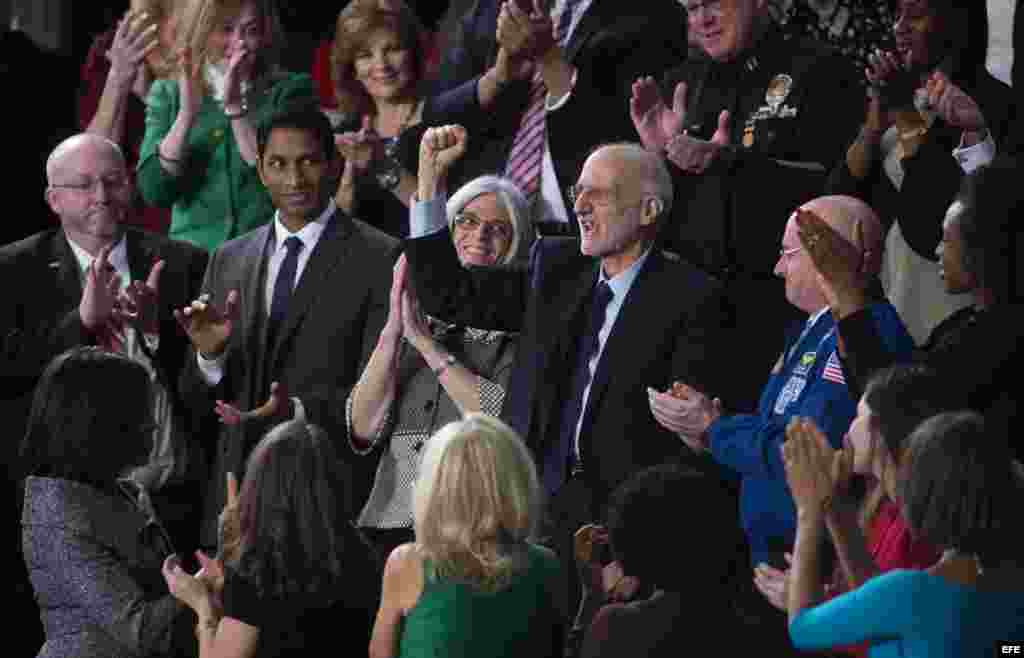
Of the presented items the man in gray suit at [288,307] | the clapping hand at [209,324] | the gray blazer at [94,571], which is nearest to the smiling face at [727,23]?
the man in gray suit at [288,307]

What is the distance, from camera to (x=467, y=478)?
4.32 m

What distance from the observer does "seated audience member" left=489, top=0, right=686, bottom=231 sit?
6.12 meters

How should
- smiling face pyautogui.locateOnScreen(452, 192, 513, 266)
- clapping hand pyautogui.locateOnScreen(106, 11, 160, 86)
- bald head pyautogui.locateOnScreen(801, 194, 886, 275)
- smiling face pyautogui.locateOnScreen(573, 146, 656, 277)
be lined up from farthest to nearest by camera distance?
clapping hand pyautogui.locateOnScreen(106, 11, 160, 86)
smiling face pyautogui.locateOnScreen(452, 192, 513, 266)
smiling face pyautogui.locateOnScreen(573, 146, 656, 277)
bald head pyautogui.locateOnScreen(801, 194, 886, 275)

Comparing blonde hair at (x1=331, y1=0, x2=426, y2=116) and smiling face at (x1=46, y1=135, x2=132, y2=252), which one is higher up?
blonde hair at (x1=331, y1=0, x2=426, y2=116)

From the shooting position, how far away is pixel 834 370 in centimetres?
492

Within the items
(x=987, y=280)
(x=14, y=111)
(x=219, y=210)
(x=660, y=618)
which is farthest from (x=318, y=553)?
(x=14, y=111)

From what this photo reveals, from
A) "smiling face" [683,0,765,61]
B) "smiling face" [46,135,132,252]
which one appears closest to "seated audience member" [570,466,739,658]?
"smiling face" [683,0,765,61]

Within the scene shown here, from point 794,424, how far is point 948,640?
589mm

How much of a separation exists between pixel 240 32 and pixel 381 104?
521 mm

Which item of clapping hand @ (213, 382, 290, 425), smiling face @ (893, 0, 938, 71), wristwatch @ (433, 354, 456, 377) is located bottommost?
clapping hand @ (213, 382, 290, 425)

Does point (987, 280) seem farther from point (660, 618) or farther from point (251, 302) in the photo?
point (251, 302)

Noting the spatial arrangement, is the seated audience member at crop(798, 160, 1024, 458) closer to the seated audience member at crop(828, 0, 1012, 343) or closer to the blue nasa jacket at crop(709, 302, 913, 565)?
the blue nasa jacket at crop(709, 302, 913, 565)

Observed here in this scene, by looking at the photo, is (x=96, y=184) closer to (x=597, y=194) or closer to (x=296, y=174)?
(x=296, y=174)

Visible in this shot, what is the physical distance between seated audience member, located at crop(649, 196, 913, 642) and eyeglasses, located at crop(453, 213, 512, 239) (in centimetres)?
94
